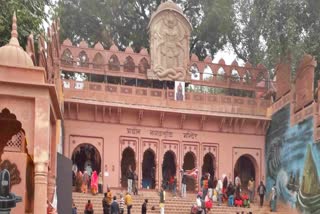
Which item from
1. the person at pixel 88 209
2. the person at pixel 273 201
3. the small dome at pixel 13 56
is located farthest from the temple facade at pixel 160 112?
the small dome at pixel 13 56

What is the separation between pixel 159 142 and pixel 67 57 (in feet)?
15.8

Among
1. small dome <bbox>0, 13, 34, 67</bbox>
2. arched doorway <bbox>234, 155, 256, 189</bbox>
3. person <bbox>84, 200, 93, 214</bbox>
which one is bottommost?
person <bbox>84, 200, 93, 214</bbox>

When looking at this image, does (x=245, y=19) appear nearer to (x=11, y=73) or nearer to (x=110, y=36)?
(x=110, y=36)

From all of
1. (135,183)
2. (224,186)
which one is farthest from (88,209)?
(224,186)

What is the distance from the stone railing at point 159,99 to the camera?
2408 centimetres

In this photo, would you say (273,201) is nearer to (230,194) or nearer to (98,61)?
(230,194)

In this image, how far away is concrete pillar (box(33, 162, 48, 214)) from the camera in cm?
A: 730

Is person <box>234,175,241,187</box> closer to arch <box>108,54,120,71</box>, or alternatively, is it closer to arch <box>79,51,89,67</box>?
arch <box>108,54,120,71</box>

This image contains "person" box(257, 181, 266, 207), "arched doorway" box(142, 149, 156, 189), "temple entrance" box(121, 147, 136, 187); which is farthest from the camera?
"arched doorway" box(142, 149, 156, 189)

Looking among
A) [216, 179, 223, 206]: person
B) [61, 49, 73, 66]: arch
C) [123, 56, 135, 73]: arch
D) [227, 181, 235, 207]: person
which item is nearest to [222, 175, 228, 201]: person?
[227, 181, 235, 207]: person

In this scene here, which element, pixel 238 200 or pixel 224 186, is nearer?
pixel 238 200

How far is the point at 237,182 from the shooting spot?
81.1 feet

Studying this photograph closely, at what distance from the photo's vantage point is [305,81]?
23.4 metres

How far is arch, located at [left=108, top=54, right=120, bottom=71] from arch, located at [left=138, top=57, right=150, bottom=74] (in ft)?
3.07
